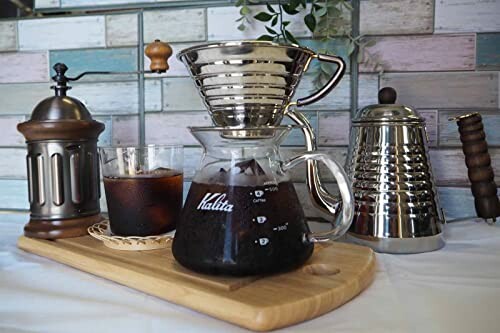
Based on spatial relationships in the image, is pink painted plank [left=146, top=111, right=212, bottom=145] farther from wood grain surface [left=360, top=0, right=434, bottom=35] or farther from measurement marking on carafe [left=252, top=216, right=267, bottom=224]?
measurement marking on carafe [left=252, top=216, right=267, bottom=224]

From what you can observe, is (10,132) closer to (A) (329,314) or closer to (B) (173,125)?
(B) (173,125)

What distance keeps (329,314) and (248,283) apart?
10 centimetres

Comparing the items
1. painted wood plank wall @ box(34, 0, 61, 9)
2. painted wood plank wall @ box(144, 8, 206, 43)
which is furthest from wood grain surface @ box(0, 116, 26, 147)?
painted wood plank wall @ box(144, 8, 206, 43)

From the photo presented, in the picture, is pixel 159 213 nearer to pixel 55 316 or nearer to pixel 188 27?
pixel 55 316

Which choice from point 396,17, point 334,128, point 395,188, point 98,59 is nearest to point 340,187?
point 395,188

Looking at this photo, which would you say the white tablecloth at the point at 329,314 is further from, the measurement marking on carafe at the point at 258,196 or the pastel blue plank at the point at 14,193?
the pastel blue plank at the point at 14,193

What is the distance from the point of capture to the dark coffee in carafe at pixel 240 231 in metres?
0.51

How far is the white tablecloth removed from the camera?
0.44 m

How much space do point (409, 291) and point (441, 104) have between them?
0.52 m

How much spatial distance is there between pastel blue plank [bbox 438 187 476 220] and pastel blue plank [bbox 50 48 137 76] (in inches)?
29.3

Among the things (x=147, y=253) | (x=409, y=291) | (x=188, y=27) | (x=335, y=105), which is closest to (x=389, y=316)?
(x=409, y=291)

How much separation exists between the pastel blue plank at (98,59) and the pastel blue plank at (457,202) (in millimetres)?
744

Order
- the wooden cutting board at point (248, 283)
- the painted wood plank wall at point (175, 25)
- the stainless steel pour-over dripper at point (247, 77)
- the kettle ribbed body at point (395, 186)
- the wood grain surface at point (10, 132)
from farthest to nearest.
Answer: the wood grain surface at point (10, 132)
the painted wood plank wall at point (175, 25)
the kettle ribbed body at point (395, 186)
the stainless steel pour-over dripper at point (247, 77)
the wooden cutting board at point (248, 283)

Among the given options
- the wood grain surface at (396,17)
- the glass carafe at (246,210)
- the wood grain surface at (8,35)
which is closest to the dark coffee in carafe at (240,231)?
the glass carafe at (246,210)
